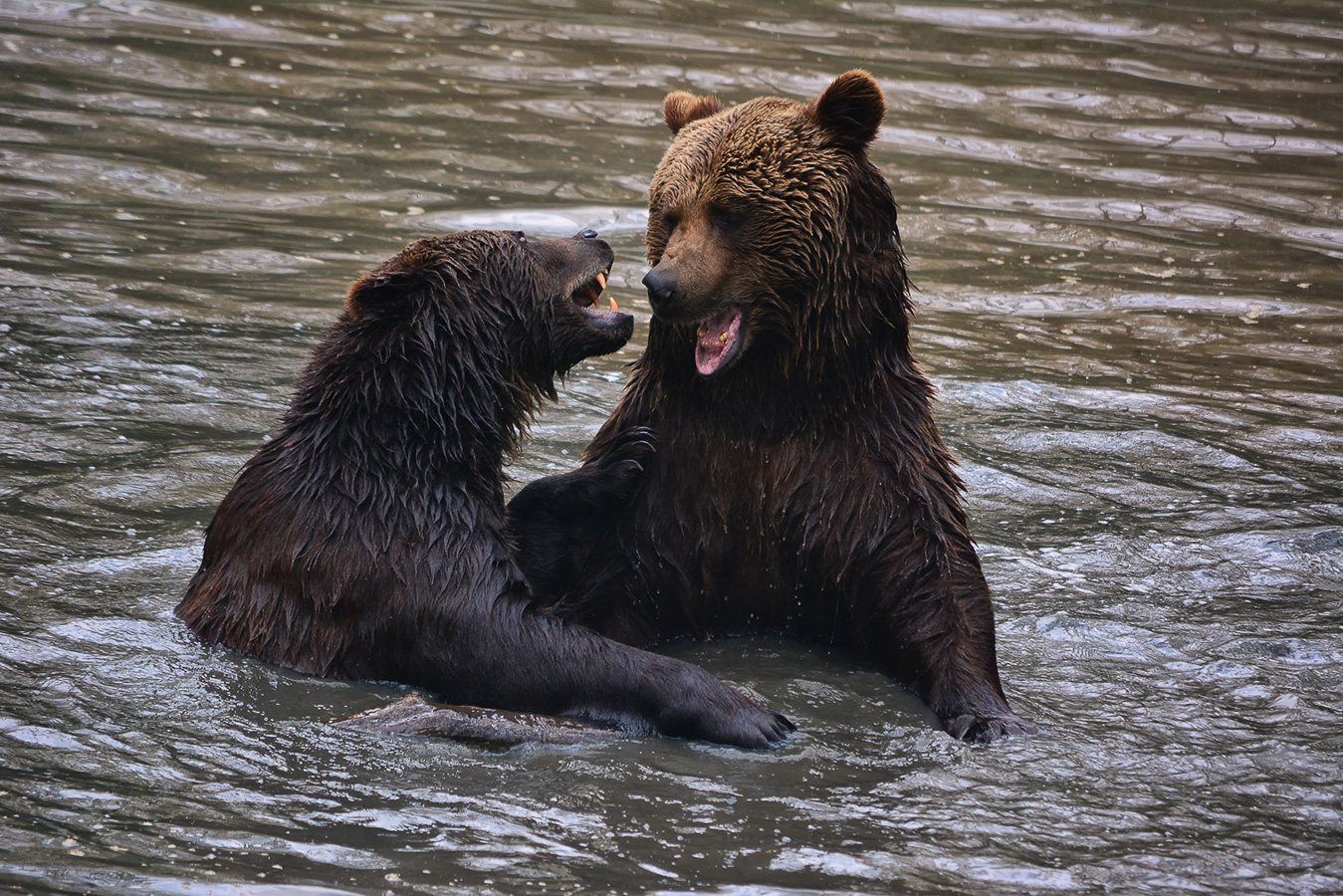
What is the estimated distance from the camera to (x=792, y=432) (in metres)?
6.18

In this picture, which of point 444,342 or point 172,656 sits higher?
point 444,342

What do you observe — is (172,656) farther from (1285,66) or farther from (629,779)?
(1285,66)

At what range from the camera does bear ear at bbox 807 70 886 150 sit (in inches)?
232

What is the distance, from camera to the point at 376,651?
579cm

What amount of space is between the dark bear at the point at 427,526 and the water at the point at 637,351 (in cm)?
20

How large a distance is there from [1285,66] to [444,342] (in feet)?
46.1

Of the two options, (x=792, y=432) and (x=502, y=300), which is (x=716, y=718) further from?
(x=502, y=300)

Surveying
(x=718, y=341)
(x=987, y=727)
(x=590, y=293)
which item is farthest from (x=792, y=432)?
(x=987, y=727)

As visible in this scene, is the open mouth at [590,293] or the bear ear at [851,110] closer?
the bear ear at [851,110]

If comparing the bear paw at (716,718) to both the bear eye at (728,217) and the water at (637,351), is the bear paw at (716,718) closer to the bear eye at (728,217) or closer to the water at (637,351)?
the water at (637,351)

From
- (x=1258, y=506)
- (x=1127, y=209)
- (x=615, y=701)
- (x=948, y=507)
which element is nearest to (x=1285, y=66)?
(x=1127, y=209)

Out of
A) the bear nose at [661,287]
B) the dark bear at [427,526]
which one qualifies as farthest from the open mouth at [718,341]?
the dark bear at [427,526]

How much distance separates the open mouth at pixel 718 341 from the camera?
19.5 ft

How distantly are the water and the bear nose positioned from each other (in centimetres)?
160
